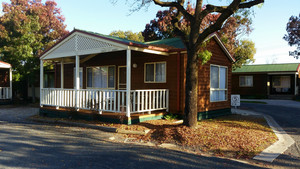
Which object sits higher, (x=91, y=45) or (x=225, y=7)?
(x=225, y=7)

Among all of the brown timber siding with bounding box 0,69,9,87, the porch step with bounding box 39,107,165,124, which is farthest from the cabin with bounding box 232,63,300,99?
the brown timber siding with bounding box 0,69,9,87

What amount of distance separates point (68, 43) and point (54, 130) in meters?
4.26

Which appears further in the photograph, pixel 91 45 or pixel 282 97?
pixel 282 97

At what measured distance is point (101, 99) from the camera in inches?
357

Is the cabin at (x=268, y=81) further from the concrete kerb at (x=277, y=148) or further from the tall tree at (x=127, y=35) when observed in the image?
the concrete kerb at (x=277, y=148)

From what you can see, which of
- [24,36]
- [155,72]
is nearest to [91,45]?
[155,72]

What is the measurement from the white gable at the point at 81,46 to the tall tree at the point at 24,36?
7310 millimetres

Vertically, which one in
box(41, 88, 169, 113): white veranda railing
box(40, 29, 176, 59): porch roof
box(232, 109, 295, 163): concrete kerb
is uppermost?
box(40, 29, 176, 59): porch roof

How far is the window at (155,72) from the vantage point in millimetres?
10211

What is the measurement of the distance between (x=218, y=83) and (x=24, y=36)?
48.6 ft

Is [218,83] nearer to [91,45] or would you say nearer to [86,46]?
[91,45]

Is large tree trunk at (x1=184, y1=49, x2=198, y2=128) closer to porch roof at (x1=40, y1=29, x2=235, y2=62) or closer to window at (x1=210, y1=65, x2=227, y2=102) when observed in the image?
porch roof at (x1=40, y1=29, x2=235, y2=62)

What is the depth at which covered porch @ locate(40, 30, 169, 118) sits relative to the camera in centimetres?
844

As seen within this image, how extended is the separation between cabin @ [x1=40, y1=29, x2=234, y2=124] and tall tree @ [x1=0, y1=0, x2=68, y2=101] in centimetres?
696
